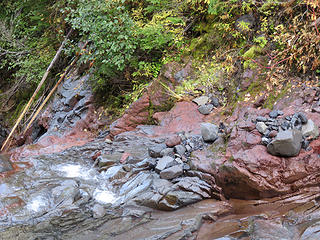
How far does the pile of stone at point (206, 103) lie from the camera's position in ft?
18.9

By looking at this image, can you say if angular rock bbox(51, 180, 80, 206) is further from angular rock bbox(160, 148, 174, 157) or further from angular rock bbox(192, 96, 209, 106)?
angular rock bbox(192, 96, 209, 106)

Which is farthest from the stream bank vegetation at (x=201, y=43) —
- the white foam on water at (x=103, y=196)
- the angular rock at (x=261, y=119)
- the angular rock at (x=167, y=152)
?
the white foam on water at (x=103, y=196)

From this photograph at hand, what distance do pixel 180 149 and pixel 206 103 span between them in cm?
170

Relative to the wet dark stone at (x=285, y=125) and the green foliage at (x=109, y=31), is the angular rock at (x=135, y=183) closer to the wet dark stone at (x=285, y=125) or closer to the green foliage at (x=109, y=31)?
the wet dark stone at (x=285, y=125)

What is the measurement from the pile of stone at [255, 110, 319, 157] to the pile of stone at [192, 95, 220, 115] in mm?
1606

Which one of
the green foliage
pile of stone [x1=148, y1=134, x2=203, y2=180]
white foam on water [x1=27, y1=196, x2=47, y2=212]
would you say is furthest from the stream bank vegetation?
white foam on water [x1=27, y1=196, x2=47, y2=212]

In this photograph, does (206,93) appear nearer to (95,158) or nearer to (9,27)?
(95,158)

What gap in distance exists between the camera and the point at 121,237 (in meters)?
3.24

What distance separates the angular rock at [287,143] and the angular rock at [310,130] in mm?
158

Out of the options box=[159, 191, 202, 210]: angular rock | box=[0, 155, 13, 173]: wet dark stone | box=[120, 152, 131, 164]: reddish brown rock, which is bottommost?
box=[0, 155, 13, 173]: wet dark stone

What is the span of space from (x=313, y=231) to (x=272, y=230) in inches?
14.9

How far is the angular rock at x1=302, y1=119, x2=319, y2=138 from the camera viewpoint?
372cm

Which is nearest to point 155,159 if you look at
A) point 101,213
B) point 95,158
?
point 101,213

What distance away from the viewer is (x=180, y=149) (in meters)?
4.61
